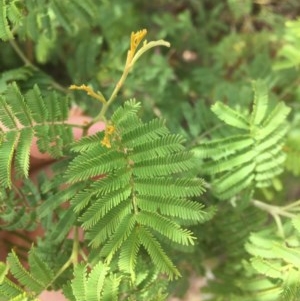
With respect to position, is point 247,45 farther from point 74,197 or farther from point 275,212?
point 74,197

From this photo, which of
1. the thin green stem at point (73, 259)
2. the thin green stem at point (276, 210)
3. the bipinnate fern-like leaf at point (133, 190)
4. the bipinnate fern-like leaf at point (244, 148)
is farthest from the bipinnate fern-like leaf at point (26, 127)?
the thin green stem at point (276, 210)

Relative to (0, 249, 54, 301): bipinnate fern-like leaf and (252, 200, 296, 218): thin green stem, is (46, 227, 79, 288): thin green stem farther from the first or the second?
(252, 200, 296, 218): thin green stem

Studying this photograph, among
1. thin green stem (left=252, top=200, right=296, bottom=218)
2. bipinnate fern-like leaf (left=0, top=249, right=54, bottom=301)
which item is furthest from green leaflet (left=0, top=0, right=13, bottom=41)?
thin green stem (left=252, top=200, right=296, bottom=218)

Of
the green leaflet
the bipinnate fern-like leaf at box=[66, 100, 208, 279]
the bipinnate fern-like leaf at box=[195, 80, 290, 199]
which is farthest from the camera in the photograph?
the bipinnate fern-like leaf at box=[195, 80, 290, 199]

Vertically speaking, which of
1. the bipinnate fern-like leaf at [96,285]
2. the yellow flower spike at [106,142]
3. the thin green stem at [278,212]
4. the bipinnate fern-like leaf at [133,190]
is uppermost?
the yellow flower spike at [106,142]

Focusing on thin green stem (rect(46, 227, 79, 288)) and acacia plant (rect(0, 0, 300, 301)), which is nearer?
acacia plant (rect(0, 0, 300, 301))

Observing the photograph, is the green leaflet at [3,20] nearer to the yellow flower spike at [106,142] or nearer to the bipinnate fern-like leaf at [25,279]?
the yellow flower spike at [106,142]

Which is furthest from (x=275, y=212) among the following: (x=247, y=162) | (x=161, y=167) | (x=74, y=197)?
(x=74, y=197)

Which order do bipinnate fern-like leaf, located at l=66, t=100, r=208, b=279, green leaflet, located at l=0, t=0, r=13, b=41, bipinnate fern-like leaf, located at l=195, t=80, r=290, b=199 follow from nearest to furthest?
bipinnate fern-like leaf, located at l=66, t=100, r=208, b=279 < green leaflet, located at l=0, t=0, r=13, b=41 < bipinnate fern-like leaf, located at l=195, t=80, r=290, b=199
